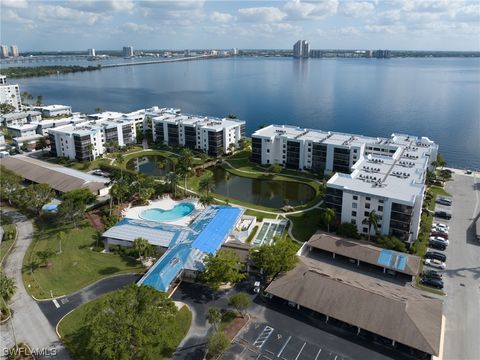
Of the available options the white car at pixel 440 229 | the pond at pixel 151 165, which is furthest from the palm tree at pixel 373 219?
the pond at pixel 151 165

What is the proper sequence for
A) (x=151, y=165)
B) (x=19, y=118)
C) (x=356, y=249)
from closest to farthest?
(x=356, y=249) < (x=151, y=165) < (x=19, y=118)

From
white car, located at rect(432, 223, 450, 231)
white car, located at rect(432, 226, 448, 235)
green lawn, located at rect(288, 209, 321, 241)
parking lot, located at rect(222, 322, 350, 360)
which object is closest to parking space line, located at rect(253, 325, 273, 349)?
parking lot, located at rect(222, 322, 350, 360)

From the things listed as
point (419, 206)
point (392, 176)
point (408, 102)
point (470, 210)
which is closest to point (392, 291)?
point (419, 206)

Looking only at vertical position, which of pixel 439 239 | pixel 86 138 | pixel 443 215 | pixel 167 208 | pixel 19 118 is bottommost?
pixel 439 239

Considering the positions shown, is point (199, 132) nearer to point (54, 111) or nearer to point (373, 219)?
point (373, 219)

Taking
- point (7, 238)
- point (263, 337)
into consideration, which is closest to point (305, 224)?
point (263, 337)

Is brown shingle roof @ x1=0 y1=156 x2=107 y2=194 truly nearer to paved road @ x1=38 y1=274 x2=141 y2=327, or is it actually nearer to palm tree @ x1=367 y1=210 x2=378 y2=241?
paved road @ x1=38 y1=274 x2=141 y2=327
